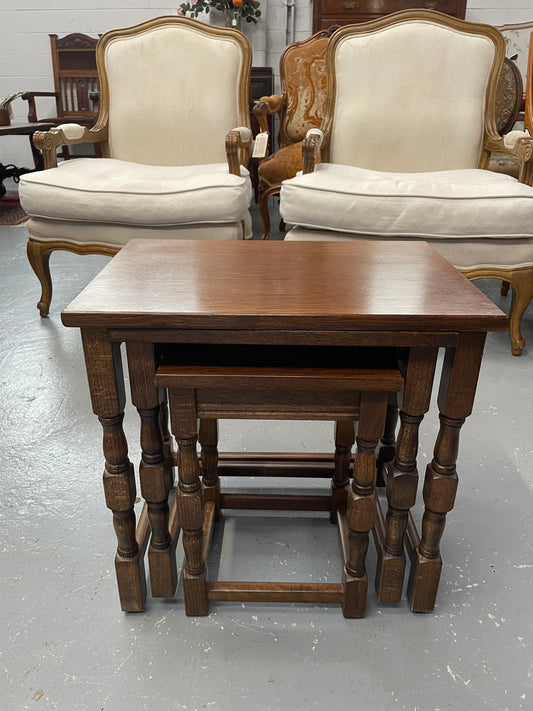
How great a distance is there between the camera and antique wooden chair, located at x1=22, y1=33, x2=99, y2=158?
13.6ft

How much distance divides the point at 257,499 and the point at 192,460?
1.12 ft

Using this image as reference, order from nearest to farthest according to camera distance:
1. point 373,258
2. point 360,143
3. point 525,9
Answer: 1. point 373,258
2. point 360,143
3. point 525,9

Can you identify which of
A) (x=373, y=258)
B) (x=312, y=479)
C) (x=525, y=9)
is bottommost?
(x=312, y=479)

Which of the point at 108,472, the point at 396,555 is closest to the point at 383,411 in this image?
the point at 396,555

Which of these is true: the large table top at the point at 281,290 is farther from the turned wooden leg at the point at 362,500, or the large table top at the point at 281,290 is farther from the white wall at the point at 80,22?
the white wall at the point at 80,22

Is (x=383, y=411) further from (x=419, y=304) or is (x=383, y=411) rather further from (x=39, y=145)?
(x=39, y=145)

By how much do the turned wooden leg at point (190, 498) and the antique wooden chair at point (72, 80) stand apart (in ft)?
12.9

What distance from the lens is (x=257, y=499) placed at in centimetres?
111

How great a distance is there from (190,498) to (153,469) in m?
0.07

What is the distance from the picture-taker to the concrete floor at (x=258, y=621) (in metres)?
0.78

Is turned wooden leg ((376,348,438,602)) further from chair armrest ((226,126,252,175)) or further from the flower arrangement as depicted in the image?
the flower arrangement

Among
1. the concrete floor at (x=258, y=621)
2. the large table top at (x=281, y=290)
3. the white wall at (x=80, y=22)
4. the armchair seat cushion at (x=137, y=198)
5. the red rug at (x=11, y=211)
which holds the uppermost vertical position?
the white wall at (x=80, y=22)

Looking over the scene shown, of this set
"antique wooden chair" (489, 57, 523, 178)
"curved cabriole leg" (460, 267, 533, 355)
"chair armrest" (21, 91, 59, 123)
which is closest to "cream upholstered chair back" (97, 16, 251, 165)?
"curved cabriole leg" (460, 267, 533, 355)

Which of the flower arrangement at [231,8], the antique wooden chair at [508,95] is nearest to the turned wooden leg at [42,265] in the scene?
the antique wooden chair at [508,95]
